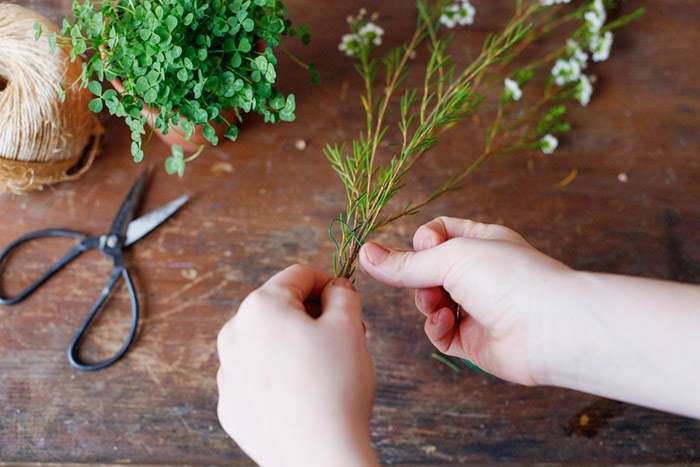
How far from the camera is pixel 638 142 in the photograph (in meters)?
1.04

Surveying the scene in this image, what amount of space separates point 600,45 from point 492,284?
1.85 ft

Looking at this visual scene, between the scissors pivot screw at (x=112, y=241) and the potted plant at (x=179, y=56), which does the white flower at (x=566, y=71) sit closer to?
the potted plant at (x=179, y=56)

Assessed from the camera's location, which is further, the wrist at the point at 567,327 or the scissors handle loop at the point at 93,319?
the scissors handle loop at the point at 93,319

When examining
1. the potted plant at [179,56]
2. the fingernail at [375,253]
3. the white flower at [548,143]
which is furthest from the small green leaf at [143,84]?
the white flower at [548,143]

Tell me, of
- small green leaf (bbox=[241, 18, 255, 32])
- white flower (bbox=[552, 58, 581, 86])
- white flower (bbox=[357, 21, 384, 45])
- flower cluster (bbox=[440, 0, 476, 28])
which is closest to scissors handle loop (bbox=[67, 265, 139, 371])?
small green leaf (bbox=[241, 18, 255, 32])

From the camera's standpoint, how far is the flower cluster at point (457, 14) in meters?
→ 1.03

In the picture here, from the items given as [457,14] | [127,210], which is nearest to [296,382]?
[127,210]

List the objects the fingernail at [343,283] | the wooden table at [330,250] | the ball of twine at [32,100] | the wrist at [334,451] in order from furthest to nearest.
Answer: the wooden table at [330,250], the ball of twine at [32,100], the fingernail at [343,283], the wrist at [334,451]

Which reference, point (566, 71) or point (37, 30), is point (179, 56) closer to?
point (37, 30)

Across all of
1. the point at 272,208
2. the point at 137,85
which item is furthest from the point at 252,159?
the point at 137,85

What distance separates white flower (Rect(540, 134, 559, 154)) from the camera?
1.00 meters

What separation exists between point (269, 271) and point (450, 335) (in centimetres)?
31

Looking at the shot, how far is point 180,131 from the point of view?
904 millimetres

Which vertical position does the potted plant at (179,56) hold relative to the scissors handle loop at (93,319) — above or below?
above
